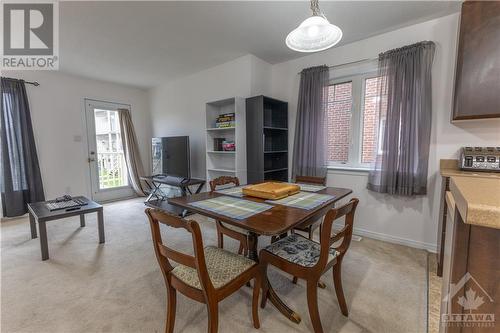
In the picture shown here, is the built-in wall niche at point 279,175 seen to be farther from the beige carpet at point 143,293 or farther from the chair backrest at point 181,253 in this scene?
the chair backrest at point 181,253

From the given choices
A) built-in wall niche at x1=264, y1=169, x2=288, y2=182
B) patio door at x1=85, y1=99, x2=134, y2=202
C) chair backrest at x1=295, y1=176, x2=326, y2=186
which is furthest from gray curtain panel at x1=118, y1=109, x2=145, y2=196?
chair backrest at x1=295, y1=176, x2=326, y2=186

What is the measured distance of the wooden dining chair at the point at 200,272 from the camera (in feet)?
3.43

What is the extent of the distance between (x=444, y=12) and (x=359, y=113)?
1.18 metres

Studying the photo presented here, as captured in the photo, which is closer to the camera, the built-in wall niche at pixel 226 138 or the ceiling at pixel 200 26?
the ceiling at pixel 200 26

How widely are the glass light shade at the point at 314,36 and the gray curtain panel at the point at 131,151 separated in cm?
432

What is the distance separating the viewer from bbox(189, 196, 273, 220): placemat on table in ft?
4.40

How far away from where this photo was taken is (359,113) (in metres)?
2.84

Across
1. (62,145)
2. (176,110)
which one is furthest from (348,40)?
(62,145)

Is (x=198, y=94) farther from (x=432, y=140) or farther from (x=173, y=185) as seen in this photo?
(x=432, y=140)

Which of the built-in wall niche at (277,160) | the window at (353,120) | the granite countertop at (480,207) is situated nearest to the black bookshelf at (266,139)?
the built-in wall niche at (277,160)

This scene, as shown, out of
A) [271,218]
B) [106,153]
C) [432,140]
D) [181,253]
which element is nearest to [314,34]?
[271,218]

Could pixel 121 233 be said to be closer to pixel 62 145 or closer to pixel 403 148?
pixel 62 145

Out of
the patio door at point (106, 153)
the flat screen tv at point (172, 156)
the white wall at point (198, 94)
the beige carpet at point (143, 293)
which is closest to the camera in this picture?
the beige carpet at point (143, 293)

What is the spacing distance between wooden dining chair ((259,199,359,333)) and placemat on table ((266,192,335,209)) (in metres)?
0.24
